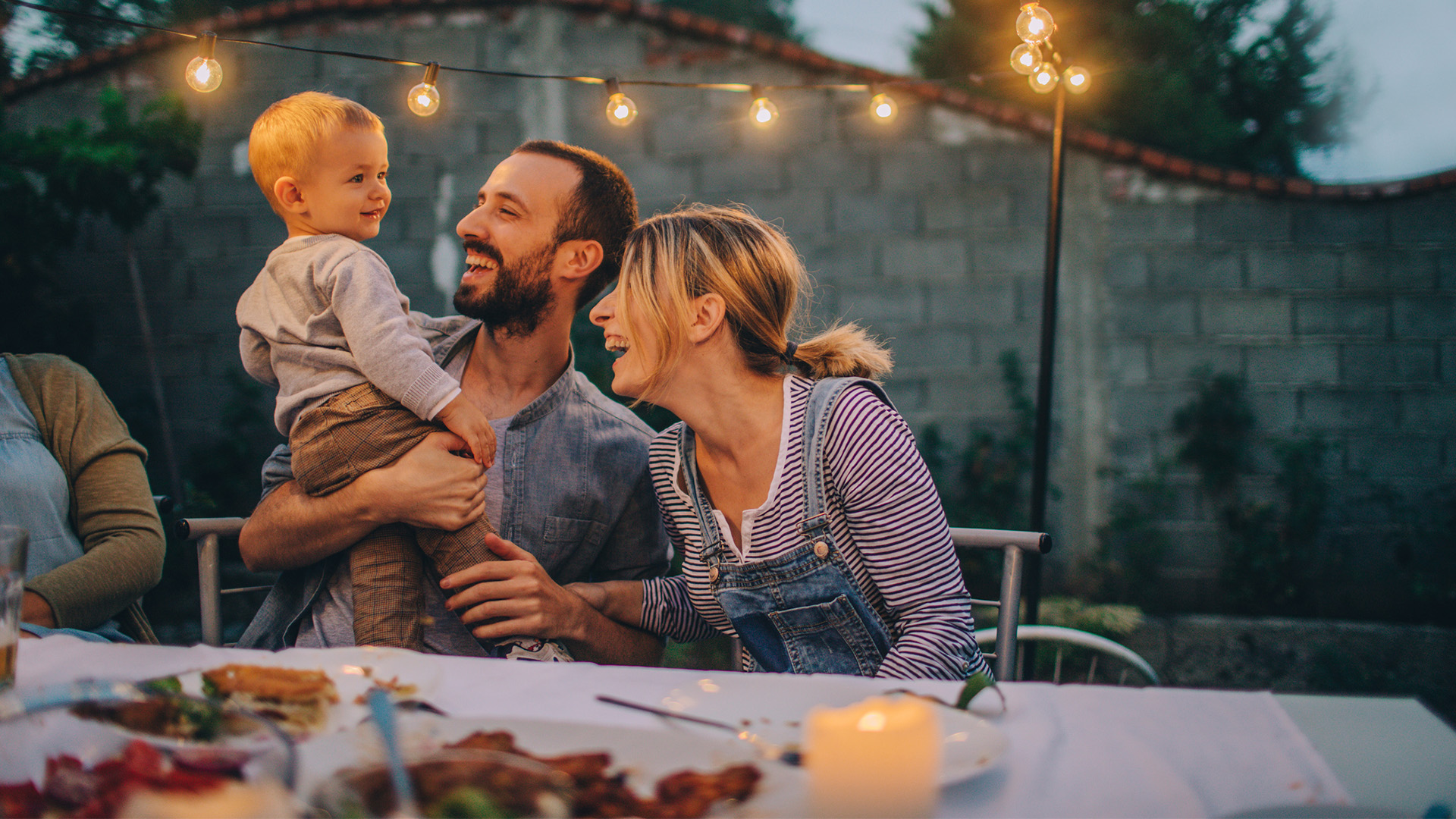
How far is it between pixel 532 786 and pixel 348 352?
1324mm

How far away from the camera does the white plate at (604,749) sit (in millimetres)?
763

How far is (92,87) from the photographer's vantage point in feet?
13.5

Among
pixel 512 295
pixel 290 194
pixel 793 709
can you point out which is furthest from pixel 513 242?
pixel 793 709

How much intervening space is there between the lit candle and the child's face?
5.05 feet

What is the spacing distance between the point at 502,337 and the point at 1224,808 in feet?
5.20

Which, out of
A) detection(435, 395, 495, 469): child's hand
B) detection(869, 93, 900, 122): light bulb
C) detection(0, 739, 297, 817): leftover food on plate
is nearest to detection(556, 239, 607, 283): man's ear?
detection(435, 395, 495, 469): child's hand

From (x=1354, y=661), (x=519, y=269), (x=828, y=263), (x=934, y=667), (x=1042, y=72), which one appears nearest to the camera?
(x=934, y=667)

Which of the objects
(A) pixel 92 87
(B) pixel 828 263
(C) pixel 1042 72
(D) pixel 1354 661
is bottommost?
(D) pixel 1354 661

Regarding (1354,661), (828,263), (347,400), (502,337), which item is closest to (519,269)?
(502,337)

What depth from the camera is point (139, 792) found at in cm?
63

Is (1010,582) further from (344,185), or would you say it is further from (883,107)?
(883,107)

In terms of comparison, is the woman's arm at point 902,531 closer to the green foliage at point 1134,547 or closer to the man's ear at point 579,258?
the man's ear at point 579,258

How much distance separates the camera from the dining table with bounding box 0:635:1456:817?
81 cm

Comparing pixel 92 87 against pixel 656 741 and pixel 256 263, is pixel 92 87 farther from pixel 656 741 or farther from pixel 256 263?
pixel 656 741
